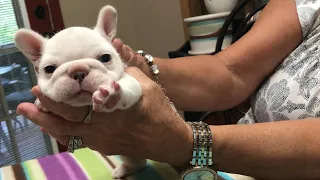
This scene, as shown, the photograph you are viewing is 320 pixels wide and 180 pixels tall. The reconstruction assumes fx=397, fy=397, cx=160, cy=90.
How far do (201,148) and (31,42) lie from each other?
30 cm

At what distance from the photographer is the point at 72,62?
532mm

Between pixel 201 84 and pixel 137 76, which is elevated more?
pixel 137 76

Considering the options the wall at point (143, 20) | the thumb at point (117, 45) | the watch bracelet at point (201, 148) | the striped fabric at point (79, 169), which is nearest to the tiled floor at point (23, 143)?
the wall at point (143, 20)

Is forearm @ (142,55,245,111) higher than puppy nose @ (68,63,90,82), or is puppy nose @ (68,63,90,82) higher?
puppy nose @ (68,63,90,82)

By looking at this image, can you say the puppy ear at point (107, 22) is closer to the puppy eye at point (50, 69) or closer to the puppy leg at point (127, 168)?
the puppy eye at point (50, 69)

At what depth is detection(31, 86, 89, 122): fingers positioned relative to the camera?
54 centimetres

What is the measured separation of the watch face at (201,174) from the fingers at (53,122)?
19cm

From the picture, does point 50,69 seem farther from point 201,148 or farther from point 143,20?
point 143,20

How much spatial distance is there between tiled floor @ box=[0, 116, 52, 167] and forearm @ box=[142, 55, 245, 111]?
1.12 metres

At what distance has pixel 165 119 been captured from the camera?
59cm

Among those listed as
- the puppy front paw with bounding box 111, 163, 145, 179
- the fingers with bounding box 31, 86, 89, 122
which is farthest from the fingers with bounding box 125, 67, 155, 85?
the puppy front paw with bounding box 111, 163, 145, 179

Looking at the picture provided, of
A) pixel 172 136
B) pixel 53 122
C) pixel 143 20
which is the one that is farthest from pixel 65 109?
pixel 143 20

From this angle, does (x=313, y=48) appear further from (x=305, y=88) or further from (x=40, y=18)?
(x=40, y=18)

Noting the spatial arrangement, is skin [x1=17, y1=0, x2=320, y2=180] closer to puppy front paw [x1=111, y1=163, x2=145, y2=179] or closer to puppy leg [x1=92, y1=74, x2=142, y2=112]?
puppy leg [x1=92, y1=74, x2=142, y2=112]
